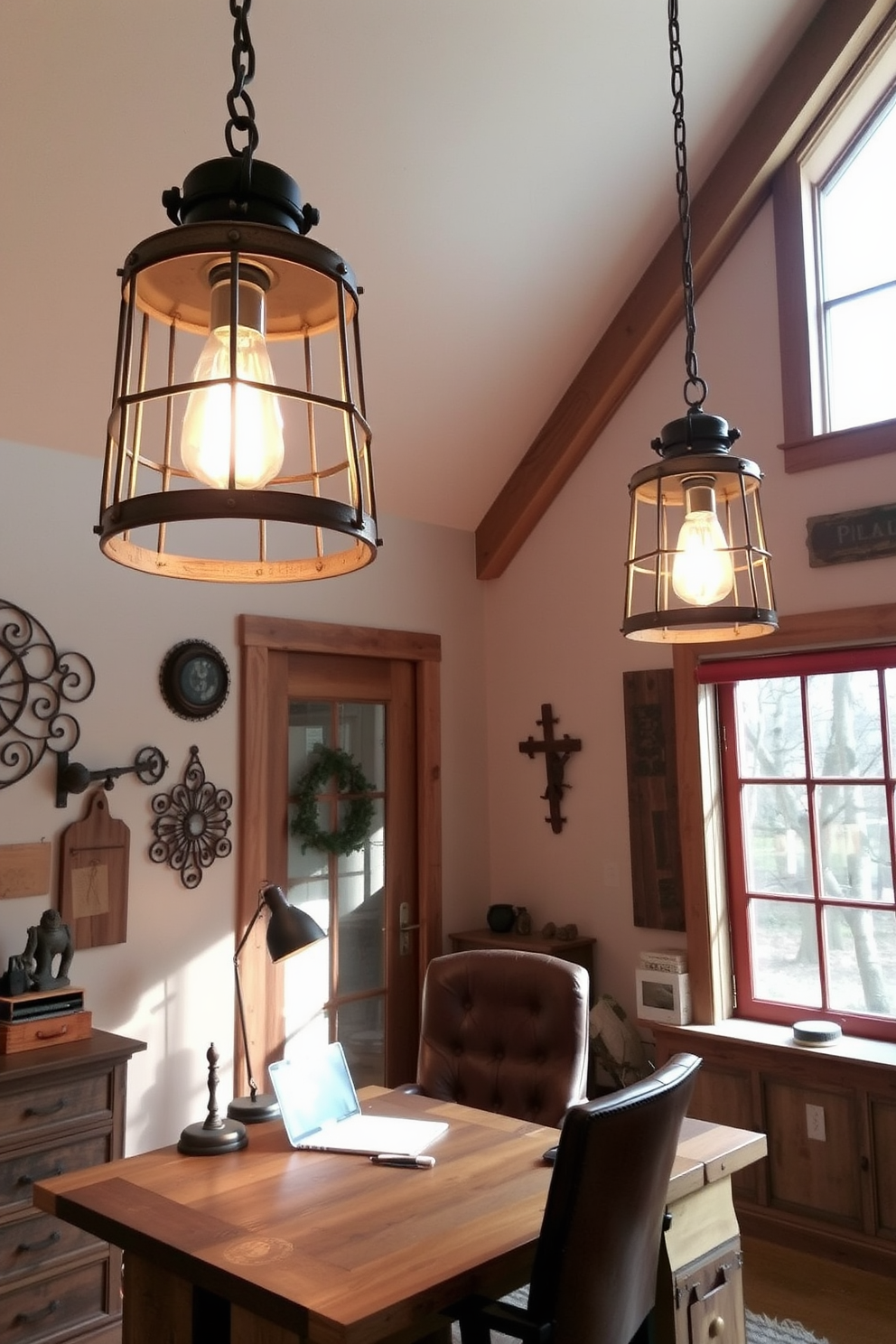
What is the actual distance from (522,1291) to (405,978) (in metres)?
1.30

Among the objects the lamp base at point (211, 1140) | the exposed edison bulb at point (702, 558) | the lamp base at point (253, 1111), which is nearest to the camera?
the exposed edison bulb at point (702, 558)

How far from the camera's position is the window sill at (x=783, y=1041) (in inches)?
129

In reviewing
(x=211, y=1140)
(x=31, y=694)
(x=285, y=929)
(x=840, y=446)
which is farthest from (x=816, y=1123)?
(x=31, y=694)

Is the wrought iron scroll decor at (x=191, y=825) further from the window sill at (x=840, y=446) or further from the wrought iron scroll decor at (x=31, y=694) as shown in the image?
the window sill at (x=840, y=446)

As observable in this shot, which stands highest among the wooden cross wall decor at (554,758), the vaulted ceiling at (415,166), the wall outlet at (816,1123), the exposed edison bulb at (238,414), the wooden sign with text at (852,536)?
the vaulted ceiling at (415,166)

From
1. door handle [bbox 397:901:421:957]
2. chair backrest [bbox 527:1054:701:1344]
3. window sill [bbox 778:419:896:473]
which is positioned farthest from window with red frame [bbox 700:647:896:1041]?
chair backrest [bbox 527:1054:701:1344]

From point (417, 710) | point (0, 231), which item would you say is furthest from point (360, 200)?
point (417, 710)

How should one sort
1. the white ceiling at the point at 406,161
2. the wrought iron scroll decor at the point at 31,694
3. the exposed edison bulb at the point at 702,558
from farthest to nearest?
the wrought iron scroll decor at the point at 31,694
the white ceiling at the point at 406,161
the exposed edison bulb at the point at 702,558

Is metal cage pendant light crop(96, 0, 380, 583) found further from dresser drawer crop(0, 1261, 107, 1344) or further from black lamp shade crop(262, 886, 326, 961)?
dresser drawer crop(0, 1261, 107, 1344)

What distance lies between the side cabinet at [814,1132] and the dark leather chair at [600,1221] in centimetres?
171

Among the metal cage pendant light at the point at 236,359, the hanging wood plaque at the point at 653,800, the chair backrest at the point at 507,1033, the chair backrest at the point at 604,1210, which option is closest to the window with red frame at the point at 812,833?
the hanging wood plaque at the point at 653,800

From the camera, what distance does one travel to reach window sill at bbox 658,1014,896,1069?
10.8 ft

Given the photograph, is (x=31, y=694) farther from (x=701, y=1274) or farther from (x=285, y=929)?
(x=701, y=1274)

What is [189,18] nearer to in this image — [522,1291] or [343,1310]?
[343,1310]
